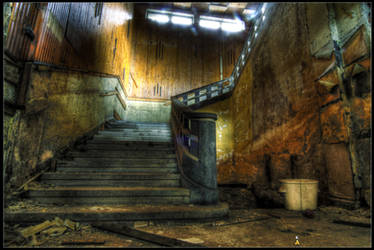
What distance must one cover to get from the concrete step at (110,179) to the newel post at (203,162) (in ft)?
1.45

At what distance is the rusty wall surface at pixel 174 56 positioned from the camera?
10.7 m

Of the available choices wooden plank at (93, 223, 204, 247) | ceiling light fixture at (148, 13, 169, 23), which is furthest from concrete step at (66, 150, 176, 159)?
ceiling light fixture at (148, 13, 169, 23)

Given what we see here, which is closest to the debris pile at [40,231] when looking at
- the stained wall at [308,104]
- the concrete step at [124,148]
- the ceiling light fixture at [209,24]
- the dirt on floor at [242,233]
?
the dirt on floor at [242,233]

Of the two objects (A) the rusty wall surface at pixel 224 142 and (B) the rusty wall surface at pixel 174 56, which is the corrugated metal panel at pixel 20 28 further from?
(B) the rusty wall surface at pixel 174 56

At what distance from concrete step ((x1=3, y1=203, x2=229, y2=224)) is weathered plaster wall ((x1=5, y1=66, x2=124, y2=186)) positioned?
84 centimetres

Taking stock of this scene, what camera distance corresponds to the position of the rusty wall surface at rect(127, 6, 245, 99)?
10672 mm

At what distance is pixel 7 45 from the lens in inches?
103

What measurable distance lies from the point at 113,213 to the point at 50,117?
7.85 feet

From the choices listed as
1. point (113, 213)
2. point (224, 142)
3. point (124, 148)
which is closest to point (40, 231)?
point (113, 213)

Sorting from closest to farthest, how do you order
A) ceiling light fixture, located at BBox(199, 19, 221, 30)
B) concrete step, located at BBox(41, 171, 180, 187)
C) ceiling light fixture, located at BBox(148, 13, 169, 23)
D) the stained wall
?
the stained wall
concrete step, located at BBox(41, 171, 180, 187)
ceiling light fixture, located at BBox(148, 13, 169, 23)
ceiling light fixture, located at BBox(199, 19, 221, 30)

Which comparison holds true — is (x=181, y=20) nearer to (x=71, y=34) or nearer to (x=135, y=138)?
(x=71, y=34)

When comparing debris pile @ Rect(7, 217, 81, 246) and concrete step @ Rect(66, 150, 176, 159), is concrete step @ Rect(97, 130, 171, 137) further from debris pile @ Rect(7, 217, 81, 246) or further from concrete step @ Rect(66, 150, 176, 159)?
debris pile @ Rect(7, 217, 81, 246)

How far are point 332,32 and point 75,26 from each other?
546 centimetres

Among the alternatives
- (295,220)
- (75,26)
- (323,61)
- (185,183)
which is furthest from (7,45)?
(323,61)
